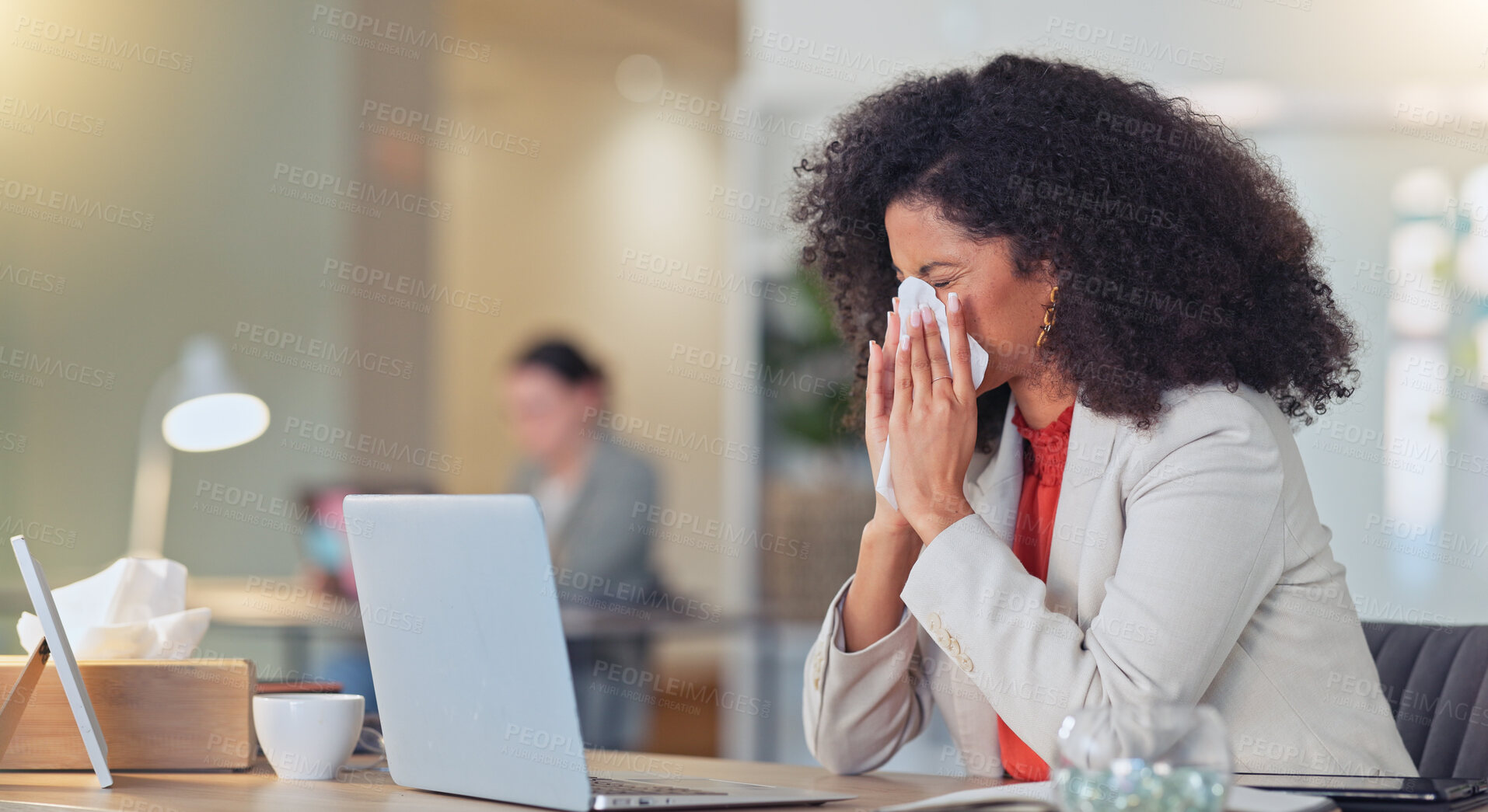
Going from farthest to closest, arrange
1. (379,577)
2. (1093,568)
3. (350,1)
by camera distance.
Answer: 1. (350,1)
2. (1093,568)
3. (379,577)

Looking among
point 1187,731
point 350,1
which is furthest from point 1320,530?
point 350,1

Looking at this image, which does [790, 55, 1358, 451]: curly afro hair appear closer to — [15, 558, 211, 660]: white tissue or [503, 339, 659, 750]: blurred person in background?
[15, 558, 211, 660]: white tissue

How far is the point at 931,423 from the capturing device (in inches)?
52.9

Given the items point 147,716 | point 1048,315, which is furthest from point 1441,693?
point 147,716

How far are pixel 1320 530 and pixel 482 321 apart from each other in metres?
4.99

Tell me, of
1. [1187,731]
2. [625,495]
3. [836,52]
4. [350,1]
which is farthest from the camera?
[350,1]

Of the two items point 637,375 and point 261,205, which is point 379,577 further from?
point 637,375

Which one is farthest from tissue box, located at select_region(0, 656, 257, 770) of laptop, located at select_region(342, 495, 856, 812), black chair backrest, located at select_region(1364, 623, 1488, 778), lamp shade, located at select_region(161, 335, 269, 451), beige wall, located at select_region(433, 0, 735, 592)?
beige wall, located at select_region(433, 0, 735, 592)

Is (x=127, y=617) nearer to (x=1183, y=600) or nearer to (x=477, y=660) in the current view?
(x=477, y=660)

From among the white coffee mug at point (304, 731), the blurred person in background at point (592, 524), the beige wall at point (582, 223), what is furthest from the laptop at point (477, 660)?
the beige wall at point (582, 223)

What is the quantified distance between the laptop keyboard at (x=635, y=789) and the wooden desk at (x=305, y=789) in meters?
0.07

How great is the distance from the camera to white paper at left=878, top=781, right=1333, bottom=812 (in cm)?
88

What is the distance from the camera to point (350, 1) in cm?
499

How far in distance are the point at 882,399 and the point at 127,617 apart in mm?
819
